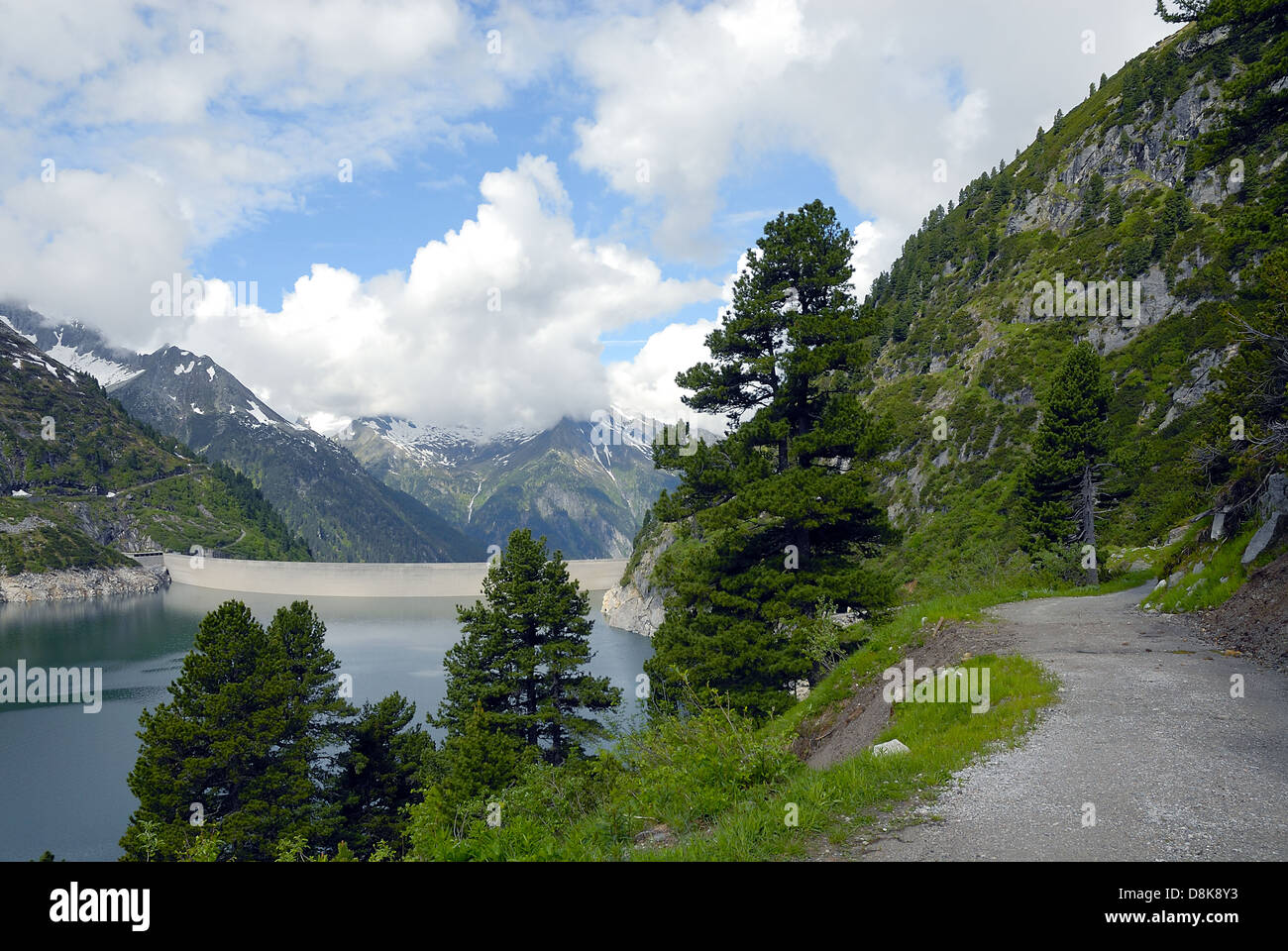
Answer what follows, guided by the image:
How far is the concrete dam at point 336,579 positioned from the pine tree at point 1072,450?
502ft

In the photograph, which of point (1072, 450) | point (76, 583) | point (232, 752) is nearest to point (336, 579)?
point (76, 583)

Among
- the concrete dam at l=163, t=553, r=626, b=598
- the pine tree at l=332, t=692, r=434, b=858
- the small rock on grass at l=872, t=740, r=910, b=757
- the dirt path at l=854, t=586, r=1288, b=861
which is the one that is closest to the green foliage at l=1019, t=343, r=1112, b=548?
the dirt path at l=854, t=586, r=1288, b=861

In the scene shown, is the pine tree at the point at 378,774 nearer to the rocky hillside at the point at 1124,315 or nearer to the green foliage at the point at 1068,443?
the rocky hillside at the point at 1124,315

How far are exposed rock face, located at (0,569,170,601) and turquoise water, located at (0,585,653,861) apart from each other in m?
5.90

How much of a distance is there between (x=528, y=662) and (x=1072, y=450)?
3001cm

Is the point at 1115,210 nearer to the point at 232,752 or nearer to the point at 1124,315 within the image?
the point at 1124,315

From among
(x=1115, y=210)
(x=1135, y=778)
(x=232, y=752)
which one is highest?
(x=1115, y=210)

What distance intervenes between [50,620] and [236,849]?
465 feet

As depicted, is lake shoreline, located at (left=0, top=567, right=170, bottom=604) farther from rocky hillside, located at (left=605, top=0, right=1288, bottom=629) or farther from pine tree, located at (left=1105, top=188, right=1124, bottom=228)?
pine tree, located at (left=1105, top=188, right=1124, bottom=228)

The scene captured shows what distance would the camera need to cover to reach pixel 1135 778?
7.47 m

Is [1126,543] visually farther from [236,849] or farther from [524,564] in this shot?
[236,849]

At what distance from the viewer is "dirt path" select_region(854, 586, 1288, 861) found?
600 centimetres
